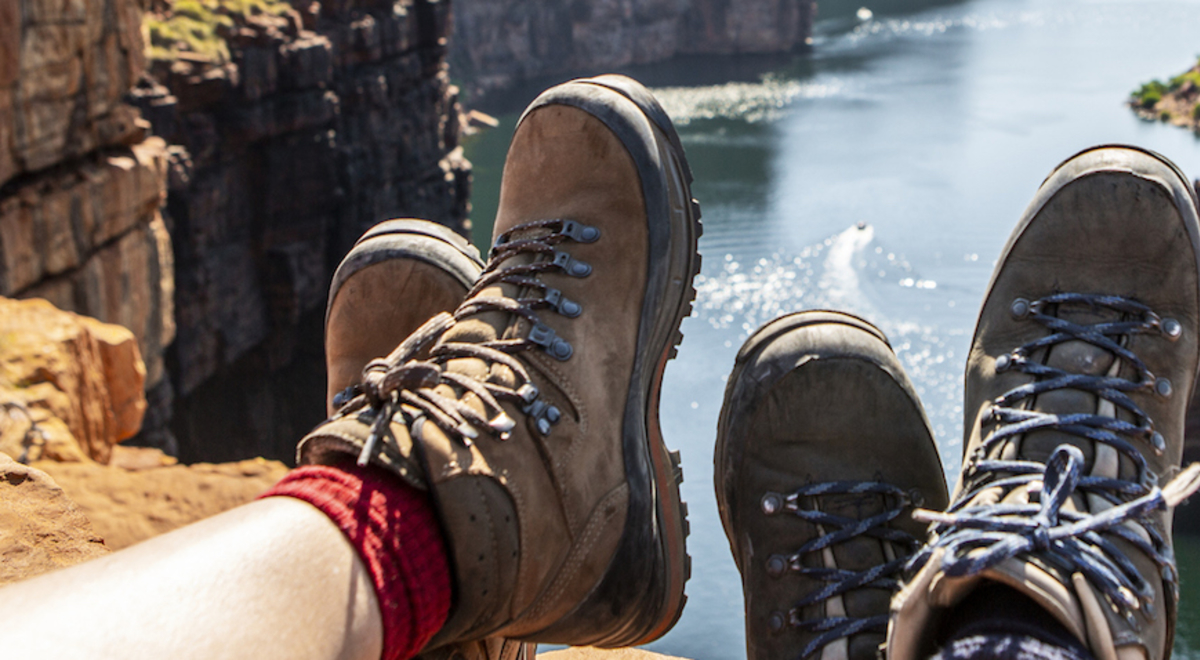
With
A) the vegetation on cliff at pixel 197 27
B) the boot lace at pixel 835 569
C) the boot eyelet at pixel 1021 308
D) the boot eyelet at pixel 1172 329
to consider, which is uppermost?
the vegetation on cliff at pixel 197 27

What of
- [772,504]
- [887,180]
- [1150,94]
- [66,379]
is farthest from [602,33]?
[772,504]

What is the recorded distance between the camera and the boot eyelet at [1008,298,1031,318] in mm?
1717

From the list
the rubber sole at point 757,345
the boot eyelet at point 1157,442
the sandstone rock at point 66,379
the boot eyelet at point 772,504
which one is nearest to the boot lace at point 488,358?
the rubber sole at point 757,345

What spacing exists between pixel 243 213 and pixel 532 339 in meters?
13.5

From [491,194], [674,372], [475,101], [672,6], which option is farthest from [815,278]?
[672,6]

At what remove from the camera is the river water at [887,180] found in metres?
9.30

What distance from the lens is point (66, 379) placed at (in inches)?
122

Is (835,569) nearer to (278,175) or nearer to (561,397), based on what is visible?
(561,397)

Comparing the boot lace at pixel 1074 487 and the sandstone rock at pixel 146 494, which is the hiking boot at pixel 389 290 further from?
the boot lace at pixel 1074 487

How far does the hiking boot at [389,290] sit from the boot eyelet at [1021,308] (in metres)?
1.05

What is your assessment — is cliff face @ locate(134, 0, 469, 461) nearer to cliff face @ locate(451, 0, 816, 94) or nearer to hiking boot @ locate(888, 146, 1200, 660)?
hiking boot @ locate(888, 146, 1200, 660)

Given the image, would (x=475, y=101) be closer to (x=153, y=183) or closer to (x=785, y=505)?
(x=153, y=183)

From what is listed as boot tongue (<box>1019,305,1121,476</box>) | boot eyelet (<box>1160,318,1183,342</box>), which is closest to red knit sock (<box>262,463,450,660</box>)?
boot tongue (<box>1019,305,1121,476</box>)

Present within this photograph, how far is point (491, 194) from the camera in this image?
68.7ft
